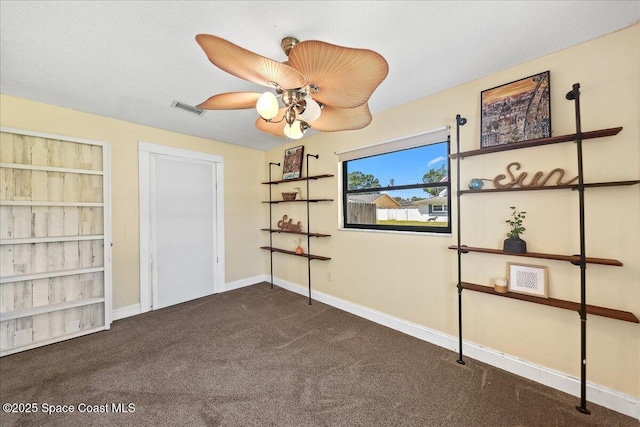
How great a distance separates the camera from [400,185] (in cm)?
271

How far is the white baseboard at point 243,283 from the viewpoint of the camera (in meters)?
3.91

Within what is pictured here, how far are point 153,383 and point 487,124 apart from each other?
10.9ft

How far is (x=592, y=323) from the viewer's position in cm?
162

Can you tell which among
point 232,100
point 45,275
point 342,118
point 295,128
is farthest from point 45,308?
point 342,118

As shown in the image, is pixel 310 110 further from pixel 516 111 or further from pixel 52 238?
pixel 52 238

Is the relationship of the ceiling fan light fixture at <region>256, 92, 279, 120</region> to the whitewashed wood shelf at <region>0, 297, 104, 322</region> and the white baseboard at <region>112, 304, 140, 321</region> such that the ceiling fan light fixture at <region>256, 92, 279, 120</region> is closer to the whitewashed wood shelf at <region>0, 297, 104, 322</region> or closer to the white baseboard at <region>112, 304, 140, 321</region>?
the whitewashed wood shelf at <region>0, 297, 104, 322</region>

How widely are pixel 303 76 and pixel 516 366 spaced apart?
257 cm

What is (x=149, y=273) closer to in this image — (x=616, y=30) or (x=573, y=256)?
(x=573, y=256)

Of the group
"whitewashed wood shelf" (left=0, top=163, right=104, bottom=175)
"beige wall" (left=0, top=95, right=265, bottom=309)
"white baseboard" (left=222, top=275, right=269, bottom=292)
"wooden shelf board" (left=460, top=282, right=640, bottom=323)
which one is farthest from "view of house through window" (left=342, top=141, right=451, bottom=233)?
"whitewashed wood shelf" (left=0, top=163, right=104, bottom=175)

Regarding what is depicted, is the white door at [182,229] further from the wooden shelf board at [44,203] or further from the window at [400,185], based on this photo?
the window at [400,185]

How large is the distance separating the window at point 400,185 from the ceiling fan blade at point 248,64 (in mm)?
1720

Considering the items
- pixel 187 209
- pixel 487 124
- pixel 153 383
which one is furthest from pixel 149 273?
pixel 487 124

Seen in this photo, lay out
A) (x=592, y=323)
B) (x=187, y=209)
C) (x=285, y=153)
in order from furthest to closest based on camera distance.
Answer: (x=285, y=153)
(x=187, y=209)
(x=592, y=323)

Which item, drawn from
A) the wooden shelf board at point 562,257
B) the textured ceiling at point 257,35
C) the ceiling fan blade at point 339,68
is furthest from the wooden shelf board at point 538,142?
the ceiling fan blade at point 339,68
